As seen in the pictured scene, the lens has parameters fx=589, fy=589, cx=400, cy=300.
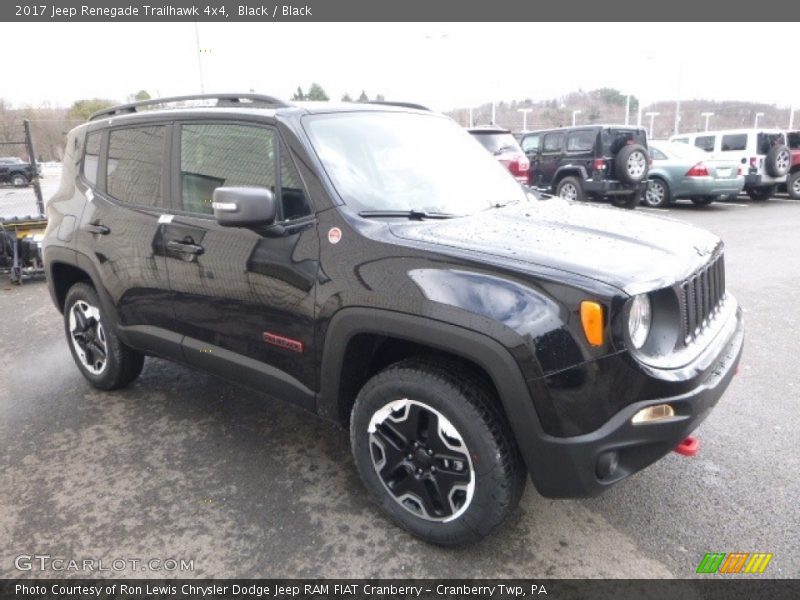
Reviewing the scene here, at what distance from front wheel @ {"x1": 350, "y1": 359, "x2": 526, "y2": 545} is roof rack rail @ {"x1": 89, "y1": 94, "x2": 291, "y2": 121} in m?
1.58

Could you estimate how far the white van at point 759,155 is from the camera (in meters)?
14.5

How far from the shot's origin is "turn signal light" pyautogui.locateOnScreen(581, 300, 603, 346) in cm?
202

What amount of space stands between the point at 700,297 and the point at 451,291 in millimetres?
1140

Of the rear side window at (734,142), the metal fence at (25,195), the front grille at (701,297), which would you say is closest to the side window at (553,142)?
the rear side window at (734,142)

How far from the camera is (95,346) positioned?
13.6ft

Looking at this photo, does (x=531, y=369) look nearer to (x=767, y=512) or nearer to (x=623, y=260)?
(x=623, y=260)

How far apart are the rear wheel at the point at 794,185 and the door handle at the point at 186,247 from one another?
55.5 ft

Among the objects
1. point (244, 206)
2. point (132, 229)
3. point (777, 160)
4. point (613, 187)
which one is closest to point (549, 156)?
point (613, 187)

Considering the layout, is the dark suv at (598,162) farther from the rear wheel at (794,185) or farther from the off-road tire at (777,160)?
the rear wheel at (794,185)

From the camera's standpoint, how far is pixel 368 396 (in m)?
2.56

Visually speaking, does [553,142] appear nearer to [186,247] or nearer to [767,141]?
[767,141]

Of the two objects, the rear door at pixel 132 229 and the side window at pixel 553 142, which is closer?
the rear door at pixel 132 229

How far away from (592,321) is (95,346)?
352 cm

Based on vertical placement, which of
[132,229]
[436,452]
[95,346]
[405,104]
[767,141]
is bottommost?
[95,346]
